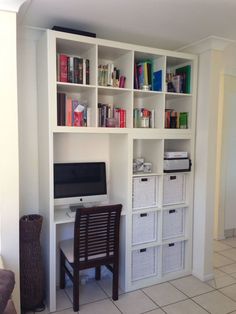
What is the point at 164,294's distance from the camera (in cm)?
261

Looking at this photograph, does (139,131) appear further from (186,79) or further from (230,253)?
(230,253)

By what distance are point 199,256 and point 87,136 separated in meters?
1.67

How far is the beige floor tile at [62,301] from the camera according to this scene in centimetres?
238

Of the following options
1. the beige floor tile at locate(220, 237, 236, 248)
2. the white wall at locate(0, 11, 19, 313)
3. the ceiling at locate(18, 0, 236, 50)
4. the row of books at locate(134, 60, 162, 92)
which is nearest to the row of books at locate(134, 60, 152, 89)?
the row of books at locate(134, 60, 162, 92)

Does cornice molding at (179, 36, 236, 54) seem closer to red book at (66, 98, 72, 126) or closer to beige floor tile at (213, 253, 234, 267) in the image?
red book at (66, 98, 72, 126)

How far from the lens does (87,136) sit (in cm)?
279

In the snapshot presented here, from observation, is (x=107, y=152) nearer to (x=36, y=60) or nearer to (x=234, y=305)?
(x=36, y=60)

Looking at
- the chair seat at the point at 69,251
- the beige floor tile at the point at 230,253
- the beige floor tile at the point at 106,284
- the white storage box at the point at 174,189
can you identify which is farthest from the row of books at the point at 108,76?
the beige floor tile at the point at 230,253

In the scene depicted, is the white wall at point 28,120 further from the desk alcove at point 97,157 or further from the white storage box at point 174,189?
the white storage box at point 174,189

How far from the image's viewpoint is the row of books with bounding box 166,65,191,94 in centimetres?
283

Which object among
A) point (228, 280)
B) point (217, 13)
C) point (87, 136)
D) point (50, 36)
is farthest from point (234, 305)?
point (50, 36)

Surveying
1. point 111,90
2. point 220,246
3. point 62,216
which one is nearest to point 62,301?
point 62,216

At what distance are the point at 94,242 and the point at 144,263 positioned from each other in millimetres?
678

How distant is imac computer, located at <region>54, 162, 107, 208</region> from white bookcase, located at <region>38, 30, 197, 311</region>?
13 centimetres
